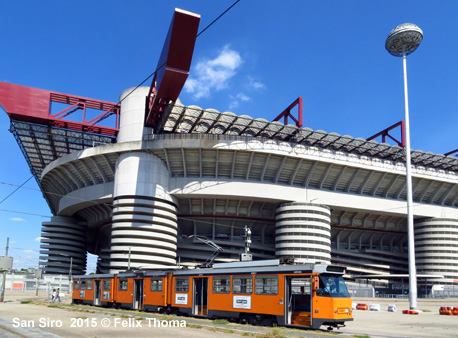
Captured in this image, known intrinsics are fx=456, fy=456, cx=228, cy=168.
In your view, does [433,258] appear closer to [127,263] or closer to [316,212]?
[316,212]

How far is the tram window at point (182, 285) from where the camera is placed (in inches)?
1070

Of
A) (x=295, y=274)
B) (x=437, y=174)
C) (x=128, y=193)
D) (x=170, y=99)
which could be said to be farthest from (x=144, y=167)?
(x=437, y=174)

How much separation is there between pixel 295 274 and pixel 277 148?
101ft

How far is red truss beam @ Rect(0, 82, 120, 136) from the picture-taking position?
159 feet

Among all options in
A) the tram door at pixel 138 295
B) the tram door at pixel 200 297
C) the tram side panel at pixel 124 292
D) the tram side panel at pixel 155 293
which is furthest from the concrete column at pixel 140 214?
the tram door at pixel 200 297

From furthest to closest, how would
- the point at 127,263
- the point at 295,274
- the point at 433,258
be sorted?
the point at 433,258, the point at 127,263, the point at 295,274

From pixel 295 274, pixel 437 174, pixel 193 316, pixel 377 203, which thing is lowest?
pixel 193 316

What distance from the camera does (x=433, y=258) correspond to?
62.4m

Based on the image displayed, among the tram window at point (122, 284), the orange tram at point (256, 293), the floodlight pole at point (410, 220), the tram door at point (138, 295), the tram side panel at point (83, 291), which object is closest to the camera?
the orange tram at point (256, 293)

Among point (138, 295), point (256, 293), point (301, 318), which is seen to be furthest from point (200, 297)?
point (138, 295)

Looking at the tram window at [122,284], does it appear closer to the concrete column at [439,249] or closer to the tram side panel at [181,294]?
the tram side panel at [181,294]

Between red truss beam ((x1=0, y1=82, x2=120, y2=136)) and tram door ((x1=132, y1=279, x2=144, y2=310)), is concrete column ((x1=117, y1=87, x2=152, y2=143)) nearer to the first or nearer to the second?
red truss beam ((x1=0, y1=82, x2=120, y2=136))

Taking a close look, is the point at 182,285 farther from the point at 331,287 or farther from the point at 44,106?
the point at 44,106

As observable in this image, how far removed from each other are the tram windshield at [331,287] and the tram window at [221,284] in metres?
5.63
